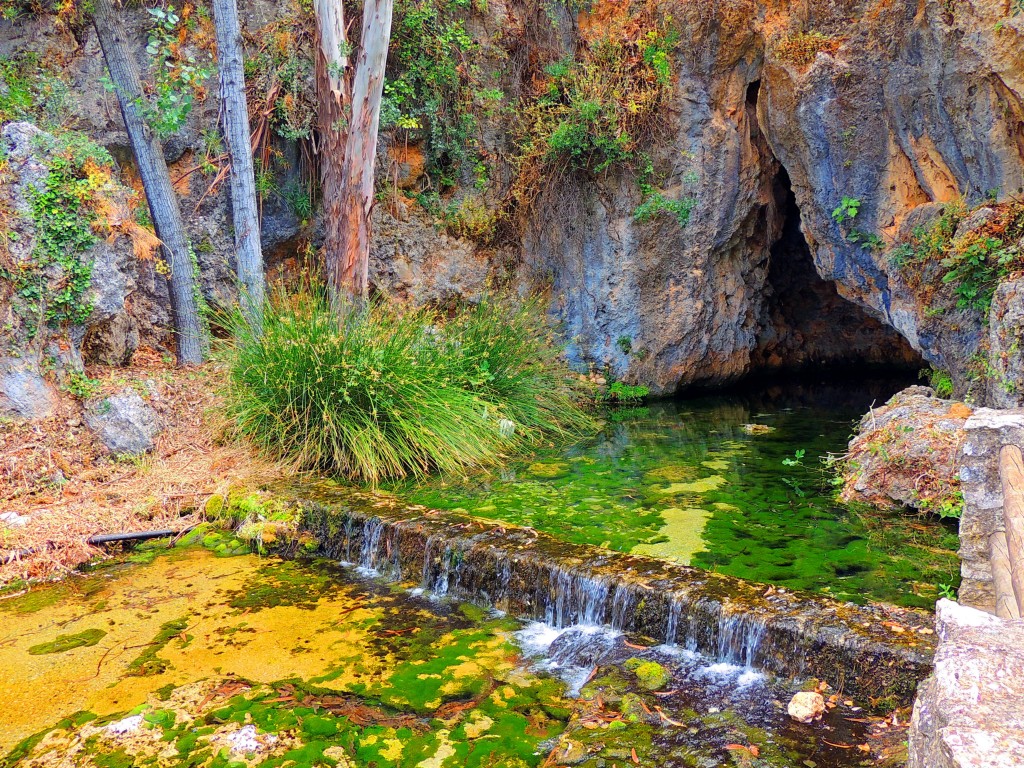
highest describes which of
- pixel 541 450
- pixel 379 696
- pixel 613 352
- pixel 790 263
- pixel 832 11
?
pixel 832 11

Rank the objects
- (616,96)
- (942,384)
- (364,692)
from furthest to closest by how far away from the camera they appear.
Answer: (616,96), (942,384), (364,692)

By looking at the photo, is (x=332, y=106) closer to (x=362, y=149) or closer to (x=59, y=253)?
(x=362, y=149)

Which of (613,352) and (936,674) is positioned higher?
(613,352)

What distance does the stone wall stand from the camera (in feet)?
9.23

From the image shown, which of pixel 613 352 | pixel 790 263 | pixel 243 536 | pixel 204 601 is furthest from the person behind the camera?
pixel 790 263

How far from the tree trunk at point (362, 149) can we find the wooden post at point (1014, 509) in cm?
570

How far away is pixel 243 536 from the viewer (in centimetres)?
451

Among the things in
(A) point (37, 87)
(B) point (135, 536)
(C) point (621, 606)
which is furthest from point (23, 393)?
(C) point (621, 606)

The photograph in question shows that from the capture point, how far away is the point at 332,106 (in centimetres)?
693

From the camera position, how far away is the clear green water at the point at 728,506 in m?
3.65

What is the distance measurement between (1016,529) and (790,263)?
888 centimetres

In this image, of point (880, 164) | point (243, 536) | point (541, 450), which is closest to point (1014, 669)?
point (243, 536)

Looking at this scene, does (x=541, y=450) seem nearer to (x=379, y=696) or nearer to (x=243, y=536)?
(x=243, y=536)

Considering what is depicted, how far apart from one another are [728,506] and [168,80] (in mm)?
6594
